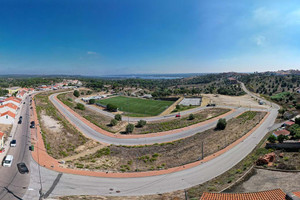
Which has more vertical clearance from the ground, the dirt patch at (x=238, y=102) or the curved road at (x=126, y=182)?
the dirt patch at (x=238, y=102)

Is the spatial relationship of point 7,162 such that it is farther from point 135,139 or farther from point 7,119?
point 7,119

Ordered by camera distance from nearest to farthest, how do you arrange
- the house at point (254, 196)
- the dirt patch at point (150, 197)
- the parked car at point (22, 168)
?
the house at point (254, 196)
the dirt patch at point (150, 197)
the parked car at point (22, 168)

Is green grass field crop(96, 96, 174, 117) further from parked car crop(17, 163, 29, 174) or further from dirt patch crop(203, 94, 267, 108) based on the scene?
parked car crop(17, 163, 29, 174)

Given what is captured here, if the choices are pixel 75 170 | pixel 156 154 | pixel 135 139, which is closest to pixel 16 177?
pixel 75 170

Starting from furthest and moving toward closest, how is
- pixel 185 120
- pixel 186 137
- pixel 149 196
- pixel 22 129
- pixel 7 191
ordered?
pixel 185 120 < pixel 186 137 < pixel 22 129 < pixel 149 196 < pixel 7 191

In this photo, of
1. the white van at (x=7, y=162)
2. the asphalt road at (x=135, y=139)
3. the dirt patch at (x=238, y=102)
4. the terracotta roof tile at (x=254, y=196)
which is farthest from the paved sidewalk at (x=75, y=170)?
the dirt patch at (x=238, y=102)

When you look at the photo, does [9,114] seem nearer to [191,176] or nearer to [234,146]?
[191,176]

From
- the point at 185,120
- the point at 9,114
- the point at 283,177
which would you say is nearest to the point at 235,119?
the point at 185,120

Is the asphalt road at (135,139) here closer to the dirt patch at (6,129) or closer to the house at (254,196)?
the dirt patch at (6,129)
